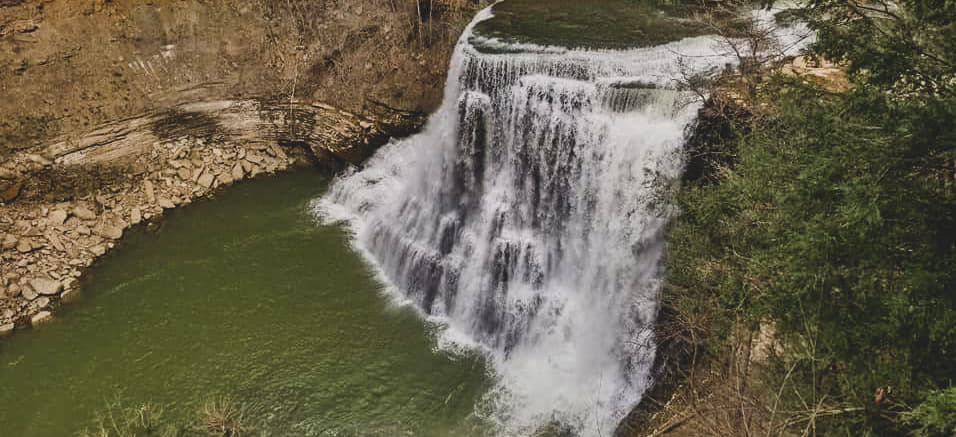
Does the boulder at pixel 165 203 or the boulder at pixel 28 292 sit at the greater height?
the boulder at pixel 165 203

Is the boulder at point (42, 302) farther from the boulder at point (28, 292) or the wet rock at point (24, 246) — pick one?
the wet rock at point (24, 246)

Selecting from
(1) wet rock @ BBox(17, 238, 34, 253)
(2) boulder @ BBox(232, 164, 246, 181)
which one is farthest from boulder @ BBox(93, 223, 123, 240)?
(2) boulder @ BBox(232, 164, 246, 181)

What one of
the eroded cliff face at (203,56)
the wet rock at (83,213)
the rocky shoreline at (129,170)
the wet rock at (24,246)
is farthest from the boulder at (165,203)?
the wet rock at (24,246)

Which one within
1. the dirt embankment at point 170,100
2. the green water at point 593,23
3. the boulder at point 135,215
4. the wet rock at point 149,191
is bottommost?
the boulder at point 135,215

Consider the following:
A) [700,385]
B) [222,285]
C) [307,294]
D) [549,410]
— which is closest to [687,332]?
[700,385]

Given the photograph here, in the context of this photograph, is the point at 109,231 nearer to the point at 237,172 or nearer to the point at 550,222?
the point at 237,172

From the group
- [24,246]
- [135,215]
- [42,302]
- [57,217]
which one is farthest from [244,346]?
[57,217]
